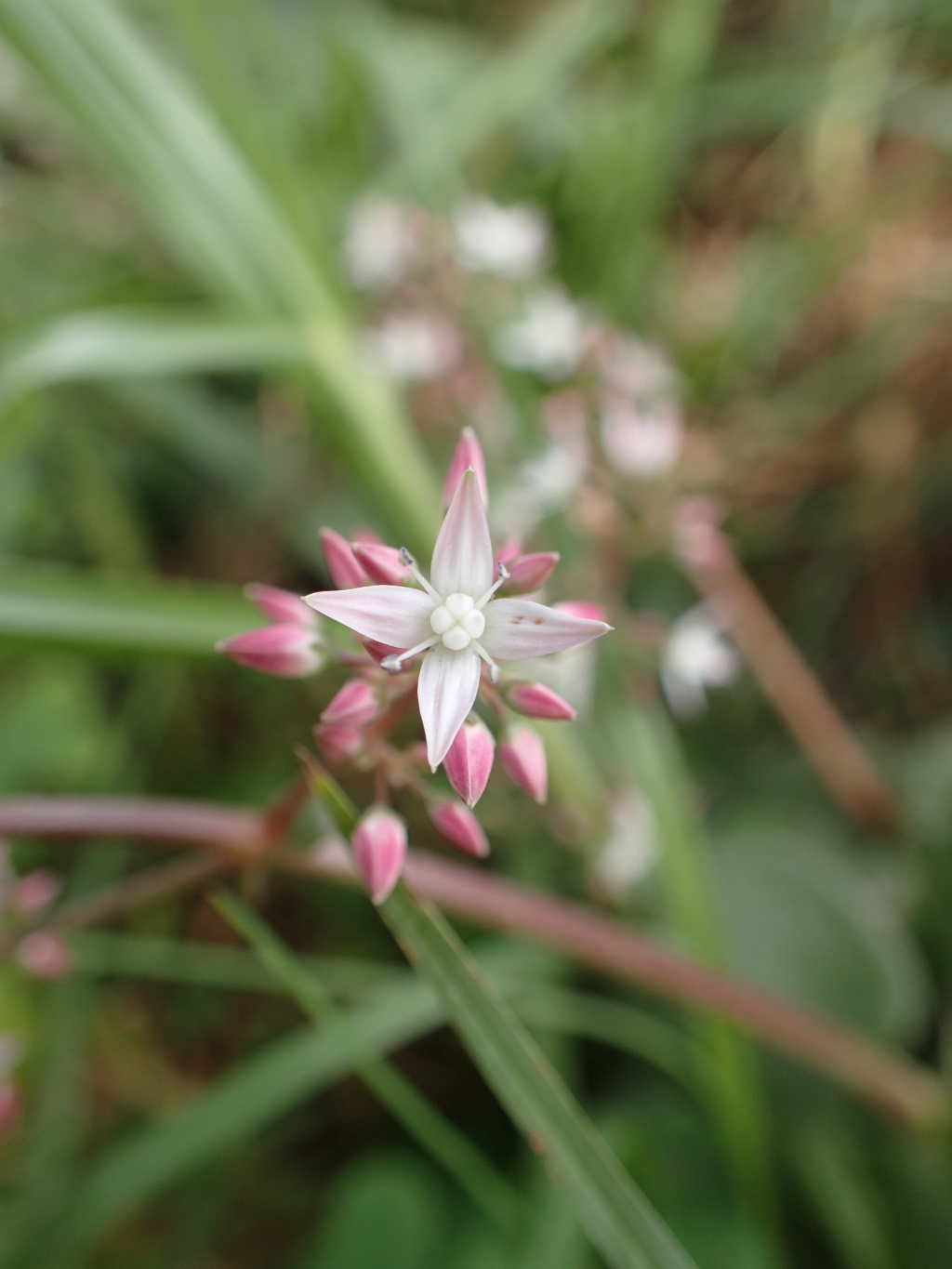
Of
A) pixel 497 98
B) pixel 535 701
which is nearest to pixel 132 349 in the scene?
pixel 535 701

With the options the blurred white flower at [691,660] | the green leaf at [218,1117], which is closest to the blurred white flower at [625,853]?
Result: the blurred white flower at [691,660]

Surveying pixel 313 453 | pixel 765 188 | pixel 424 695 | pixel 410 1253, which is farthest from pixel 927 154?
pixel 410 1253

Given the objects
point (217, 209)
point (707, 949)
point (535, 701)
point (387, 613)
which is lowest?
point (707, 949)

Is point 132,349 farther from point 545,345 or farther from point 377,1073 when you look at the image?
point 377,1073

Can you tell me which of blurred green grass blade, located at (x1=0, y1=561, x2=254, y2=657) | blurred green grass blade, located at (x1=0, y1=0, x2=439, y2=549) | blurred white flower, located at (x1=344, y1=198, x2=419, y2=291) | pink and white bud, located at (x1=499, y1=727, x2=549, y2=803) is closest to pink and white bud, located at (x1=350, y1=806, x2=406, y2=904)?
pink and white bud, located at (x1=499, y1=727, x2=549, y2=803)

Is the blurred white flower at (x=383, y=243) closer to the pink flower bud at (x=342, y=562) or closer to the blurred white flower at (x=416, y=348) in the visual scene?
the blurred white flower at (x=416, y=348)

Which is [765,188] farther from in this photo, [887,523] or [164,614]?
[164,614]

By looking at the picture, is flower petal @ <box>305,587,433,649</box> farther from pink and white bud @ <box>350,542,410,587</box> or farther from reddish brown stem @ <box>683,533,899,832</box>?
reddish brown stem @ <box>683,533,899,832</box>
